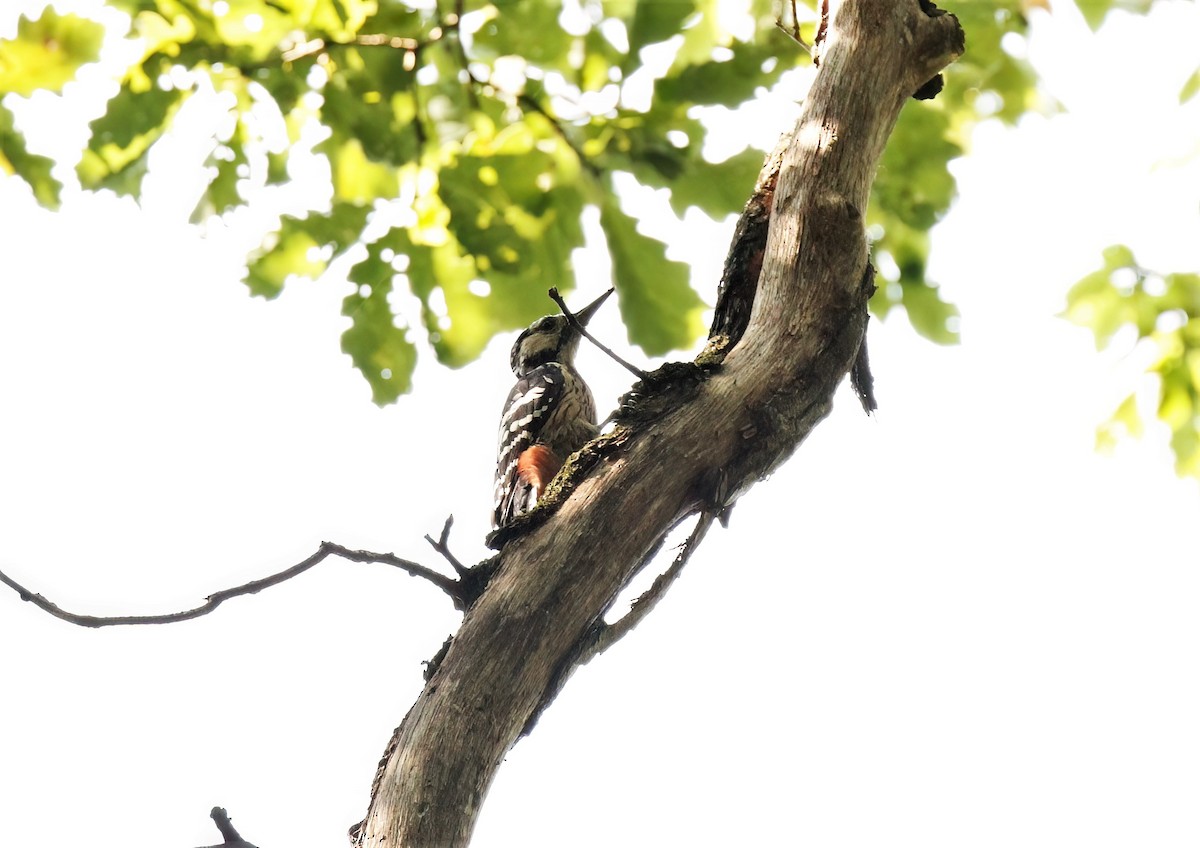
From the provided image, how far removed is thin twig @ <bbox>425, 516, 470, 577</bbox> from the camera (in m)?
2.06

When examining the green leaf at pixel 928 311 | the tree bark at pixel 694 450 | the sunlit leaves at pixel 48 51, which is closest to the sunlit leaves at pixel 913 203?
the green leaf at pixel 928 311

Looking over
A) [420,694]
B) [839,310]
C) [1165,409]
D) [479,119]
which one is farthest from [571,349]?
[420,694]

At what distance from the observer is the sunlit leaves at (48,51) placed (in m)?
3.45

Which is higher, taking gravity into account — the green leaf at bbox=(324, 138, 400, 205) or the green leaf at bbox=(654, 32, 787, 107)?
the green leaf at bbox=(324, 138, 400, 205)

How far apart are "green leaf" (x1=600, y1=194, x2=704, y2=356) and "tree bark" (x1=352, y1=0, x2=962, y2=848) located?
3.64ft

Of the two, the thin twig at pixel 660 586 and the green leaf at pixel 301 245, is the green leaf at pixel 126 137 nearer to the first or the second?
the green leaf at pixel 301 245

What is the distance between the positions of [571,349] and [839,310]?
3.29 m

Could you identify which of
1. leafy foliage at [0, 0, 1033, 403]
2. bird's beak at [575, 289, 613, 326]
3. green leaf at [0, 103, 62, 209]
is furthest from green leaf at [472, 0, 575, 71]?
green leaf at [0, 103, 62, 209]

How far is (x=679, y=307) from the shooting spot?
3652 millimetres

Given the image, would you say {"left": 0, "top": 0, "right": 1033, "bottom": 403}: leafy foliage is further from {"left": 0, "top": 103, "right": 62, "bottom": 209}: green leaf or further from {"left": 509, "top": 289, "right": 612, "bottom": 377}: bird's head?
{"left": 509, "top": 289, "right": 612, "bottom": 377}: bird's head

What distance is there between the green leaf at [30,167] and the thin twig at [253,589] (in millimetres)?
2158

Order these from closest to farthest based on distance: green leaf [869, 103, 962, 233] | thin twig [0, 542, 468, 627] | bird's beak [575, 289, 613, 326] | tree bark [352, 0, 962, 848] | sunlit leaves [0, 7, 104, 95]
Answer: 1. tree bark [352, 0, 962, 848]
2. thin twig [0, 542, 468, 627]
3. sunlit leaves [0, 7, 104, 95]
4. green leaf [869, 103, 962, 233]
5. bird's beak [575, 289, 613, 326]

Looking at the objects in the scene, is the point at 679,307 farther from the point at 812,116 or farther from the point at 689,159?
the point at 812,116

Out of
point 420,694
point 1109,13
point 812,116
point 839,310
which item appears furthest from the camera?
point 1109,13
